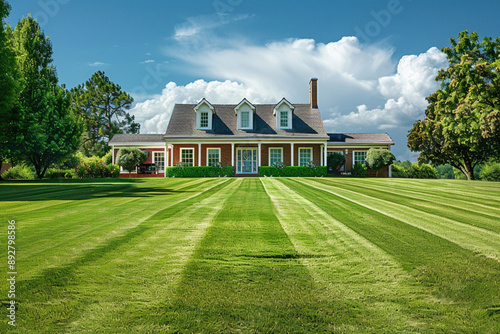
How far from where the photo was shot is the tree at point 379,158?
26.0 m

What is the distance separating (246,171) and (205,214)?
2094cm

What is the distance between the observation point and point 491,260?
3102 millimetres

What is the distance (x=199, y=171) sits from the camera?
23.6 metres

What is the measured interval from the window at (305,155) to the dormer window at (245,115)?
471cm

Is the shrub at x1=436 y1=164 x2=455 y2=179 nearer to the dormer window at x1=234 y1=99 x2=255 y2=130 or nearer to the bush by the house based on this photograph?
the dormer window at x1=234 y1=99 x2=255 y2=130

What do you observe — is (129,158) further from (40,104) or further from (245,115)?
(245,115)

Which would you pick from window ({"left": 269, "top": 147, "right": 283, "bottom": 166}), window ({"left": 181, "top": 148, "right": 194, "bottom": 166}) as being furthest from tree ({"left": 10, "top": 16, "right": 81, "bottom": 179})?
window ({"left": 269, "top": 147, "right": 283, "bottom": 166})

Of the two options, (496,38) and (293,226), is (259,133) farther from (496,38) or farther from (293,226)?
(293,226)

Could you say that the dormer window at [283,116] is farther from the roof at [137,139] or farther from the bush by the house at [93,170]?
the bush by the house at [93,170]

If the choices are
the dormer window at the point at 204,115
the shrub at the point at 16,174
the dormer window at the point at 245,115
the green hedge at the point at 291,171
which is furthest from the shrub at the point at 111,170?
the green hedge at the point at 291,171

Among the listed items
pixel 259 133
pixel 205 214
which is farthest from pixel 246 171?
pixel 205 214

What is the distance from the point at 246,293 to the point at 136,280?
2.94 feet

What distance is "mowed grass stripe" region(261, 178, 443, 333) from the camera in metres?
2.00

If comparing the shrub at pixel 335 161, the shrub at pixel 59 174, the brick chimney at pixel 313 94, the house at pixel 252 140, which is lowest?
the shrub at pixel 59 174
